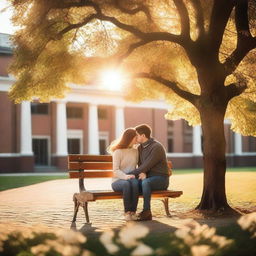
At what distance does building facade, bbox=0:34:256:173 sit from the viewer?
39.7 m

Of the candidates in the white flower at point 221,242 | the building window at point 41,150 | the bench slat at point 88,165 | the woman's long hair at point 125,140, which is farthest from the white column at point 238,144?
the white flower at point 221,242

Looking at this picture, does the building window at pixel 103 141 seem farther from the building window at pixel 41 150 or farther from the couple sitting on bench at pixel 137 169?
the couple sitting on bench at pixel 137 169

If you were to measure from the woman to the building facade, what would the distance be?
3044cm

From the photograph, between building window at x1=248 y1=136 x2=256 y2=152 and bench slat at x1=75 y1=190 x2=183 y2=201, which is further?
building window at x1=248 y1=136 x2=256 y2=152

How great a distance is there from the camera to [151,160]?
9109 mm

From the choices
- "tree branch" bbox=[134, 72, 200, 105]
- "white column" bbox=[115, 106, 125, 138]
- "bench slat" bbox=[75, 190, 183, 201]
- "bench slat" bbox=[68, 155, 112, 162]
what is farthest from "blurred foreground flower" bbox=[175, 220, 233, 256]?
"white column" bbox=[115, 106, 125, 138]

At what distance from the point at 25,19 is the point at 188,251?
7340 millimetres

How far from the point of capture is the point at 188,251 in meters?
5.03

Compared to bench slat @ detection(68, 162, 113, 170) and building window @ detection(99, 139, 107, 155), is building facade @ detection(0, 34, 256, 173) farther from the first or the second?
bench slat @ detection(68, 162, 113, 170)

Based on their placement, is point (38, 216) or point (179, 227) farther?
point (38, 216)

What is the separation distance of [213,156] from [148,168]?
1925 mm

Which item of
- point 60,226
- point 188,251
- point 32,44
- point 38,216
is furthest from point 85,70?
point 188,251

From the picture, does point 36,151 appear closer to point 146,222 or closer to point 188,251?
point 146,222

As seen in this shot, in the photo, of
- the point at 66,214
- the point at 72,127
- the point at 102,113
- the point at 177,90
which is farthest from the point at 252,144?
the point at 66,214
